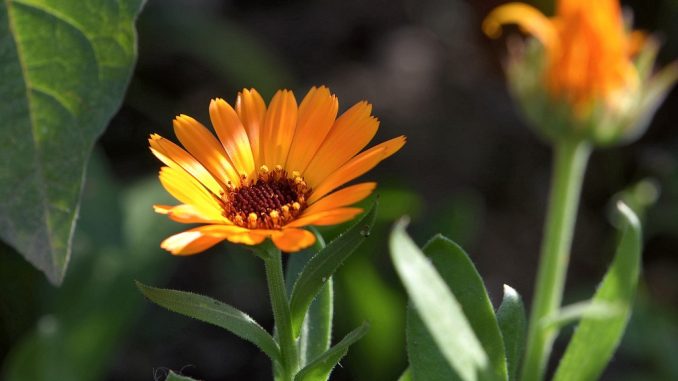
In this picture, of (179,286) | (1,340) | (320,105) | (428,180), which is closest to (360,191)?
(320,105)

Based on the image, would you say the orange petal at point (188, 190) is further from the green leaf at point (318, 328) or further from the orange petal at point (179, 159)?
the green leaf at point (318, 328)

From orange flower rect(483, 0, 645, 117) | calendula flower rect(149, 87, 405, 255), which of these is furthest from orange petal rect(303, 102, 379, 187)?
orange flower rect(483, 0, 645, 117)

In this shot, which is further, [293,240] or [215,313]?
[215,313]

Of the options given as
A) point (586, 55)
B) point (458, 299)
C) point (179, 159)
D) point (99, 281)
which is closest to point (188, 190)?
point (179, 159)

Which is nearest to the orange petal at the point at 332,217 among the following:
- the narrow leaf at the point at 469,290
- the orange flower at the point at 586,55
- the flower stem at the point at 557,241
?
the narrow leaf at the point at 469,290

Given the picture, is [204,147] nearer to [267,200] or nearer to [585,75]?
[267,200]

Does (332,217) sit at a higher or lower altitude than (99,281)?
higher

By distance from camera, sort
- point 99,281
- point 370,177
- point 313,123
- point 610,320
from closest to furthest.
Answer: point 313,123, point 610,320, point 99,281, point 370,177
